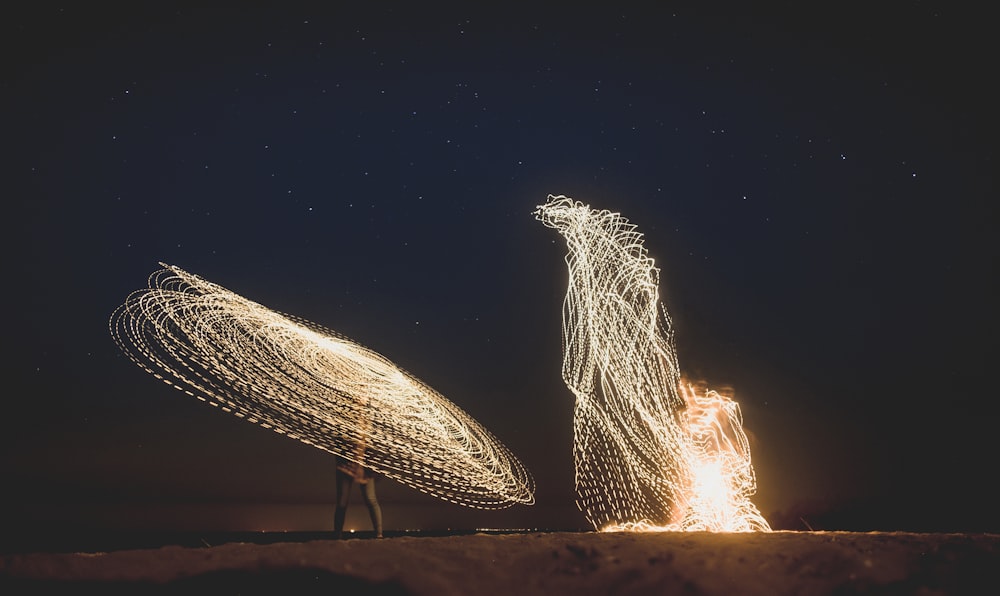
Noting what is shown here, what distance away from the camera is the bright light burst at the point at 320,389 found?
27.8 ft

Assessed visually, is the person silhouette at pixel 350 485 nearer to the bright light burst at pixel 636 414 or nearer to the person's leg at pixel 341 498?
the person's leg at pixel 341 498

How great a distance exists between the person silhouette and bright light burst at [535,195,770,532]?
250 centimetres

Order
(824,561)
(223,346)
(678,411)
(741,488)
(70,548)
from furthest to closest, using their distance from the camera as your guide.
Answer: (223,346)
(678,411)
(741,488)
(70,548)
(824,561)

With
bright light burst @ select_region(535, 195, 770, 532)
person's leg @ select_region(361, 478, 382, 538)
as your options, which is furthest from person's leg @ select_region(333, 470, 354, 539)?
bright light burst @ select_region(535, 195, 770, 532)

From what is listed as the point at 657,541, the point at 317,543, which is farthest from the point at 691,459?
the point at 317,543

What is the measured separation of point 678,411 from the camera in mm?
9078

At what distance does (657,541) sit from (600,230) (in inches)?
228

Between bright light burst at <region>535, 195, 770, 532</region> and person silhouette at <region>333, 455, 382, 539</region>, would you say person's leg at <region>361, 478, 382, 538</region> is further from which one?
bright light burst at <region>535, 195, 770, 532</region>

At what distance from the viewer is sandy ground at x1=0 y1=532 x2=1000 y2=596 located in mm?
3678

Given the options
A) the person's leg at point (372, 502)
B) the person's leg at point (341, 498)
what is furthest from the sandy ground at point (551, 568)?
the person's leg at point (372, 502)

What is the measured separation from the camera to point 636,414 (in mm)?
8812

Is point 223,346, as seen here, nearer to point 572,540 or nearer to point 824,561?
point 572,540

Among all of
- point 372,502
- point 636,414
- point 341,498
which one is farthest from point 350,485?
point 636,414

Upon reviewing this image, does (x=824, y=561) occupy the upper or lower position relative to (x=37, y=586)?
upper
